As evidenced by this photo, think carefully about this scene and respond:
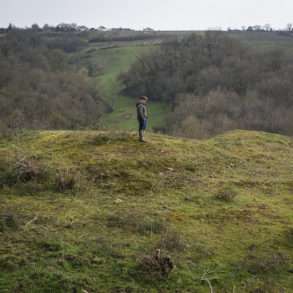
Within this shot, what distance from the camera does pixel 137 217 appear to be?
7.08 m

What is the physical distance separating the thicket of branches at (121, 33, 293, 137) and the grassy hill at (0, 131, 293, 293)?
1086 inches

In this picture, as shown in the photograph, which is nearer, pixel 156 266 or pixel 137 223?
pixel 156 266

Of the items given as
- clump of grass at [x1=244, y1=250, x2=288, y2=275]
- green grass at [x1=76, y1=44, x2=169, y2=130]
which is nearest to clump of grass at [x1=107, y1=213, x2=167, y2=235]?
clump of grass at [x1=244, y1=250, x2=288, y2=275]

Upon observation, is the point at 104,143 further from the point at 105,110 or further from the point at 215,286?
the point at 105,110

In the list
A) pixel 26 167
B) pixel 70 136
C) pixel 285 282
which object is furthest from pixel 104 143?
pixel 285 282

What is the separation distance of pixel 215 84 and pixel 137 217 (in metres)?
50.2

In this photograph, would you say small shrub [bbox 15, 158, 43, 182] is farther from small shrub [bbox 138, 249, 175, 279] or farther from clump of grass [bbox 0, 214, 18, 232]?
small shrub [bbox 138, 249, 175, 279]

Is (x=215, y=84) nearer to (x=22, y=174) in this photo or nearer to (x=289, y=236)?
(x=22, y=174)

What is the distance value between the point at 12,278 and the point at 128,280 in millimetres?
1443

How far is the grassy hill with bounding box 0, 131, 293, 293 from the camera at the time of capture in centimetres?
542

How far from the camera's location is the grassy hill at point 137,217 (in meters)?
5.42

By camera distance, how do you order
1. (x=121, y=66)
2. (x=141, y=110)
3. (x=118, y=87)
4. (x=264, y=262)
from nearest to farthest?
(x=264, y=262) → (x=141, y=110) → (x=118, y=87) → (x=121, y=66)

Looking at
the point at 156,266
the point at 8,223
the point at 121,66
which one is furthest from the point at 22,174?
the point at 121,66

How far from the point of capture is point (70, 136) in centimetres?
1191
